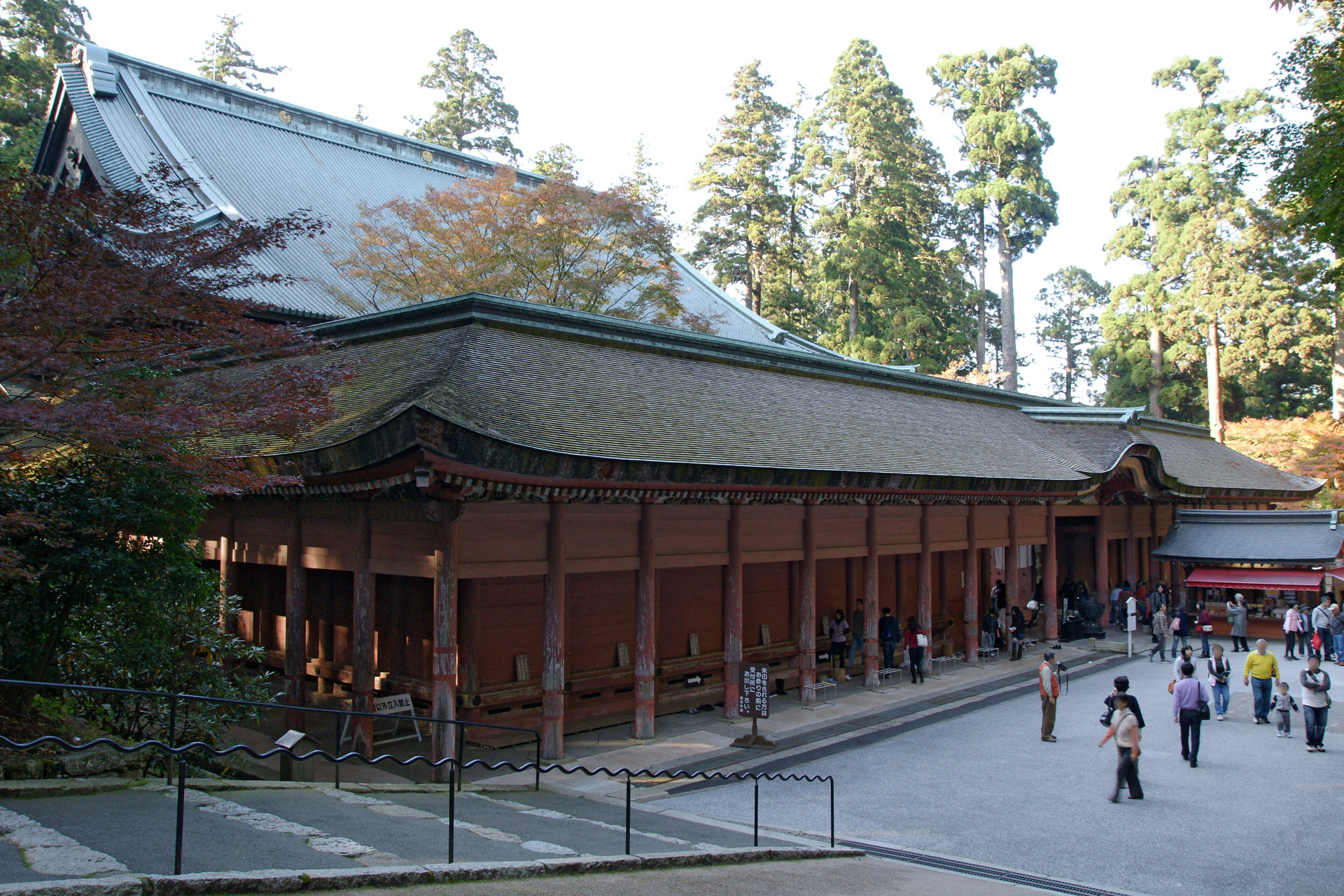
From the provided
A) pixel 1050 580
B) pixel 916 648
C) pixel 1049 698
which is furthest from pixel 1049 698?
pixel 1050 580

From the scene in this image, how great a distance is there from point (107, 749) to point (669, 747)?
7824 mm

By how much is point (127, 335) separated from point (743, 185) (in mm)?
48411

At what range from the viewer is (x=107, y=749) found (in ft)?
28.8

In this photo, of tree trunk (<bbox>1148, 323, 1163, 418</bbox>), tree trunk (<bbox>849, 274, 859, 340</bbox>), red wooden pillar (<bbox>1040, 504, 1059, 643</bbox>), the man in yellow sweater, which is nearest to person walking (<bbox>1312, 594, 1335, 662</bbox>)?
red wooden pillar (<bbox>1040, 504, 1059, 643</bbox>)

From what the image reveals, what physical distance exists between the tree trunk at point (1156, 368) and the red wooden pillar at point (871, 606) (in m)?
42.1

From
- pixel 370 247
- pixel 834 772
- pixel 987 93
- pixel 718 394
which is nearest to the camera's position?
pixel 834 772

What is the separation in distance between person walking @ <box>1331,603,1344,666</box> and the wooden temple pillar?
1217 centimetres

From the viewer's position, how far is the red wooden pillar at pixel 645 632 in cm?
1480

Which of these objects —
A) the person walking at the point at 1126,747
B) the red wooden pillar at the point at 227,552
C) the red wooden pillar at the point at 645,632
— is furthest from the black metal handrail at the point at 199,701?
the person walking at the point at 1126,747

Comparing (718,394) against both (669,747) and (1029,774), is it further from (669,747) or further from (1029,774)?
(1029,774)

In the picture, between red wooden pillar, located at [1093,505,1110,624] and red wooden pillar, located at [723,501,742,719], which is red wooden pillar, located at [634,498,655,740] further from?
red wooden pillar, located at [1093,505,1110,624]

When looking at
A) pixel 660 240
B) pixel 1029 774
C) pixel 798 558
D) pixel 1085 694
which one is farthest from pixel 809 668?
pixel 660 240

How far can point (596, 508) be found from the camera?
47.5 ft

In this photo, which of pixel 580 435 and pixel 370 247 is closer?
pixel 580 435
